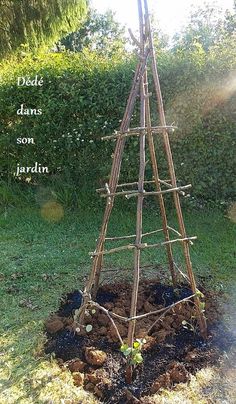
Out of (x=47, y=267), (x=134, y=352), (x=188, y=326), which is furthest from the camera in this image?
(x=47, y=267)

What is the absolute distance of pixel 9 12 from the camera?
5660mm

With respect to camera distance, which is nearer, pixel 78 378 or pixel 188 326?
pixel 78 378

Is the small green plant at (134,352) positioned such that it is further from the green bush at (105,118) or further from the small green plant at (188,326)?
the green bush at (105,118)

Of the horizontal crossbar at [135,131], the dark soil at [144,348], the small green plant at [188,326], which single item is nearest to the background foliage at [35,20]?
the horizontal crossbar at [135,131]

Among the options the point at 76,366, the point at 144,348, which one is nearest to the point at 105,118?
the point at 144,348

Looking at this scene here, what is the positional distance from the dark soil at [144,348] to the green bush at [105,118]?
2.13 metres

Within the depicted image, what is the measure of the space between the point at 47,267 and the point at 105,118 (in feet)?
6.92

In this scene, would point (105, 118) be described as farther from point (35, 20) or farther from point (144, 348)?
point (144, 348)

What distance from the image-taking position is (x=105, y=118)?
4.93m

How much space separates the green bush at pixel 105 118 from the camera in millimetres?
4668

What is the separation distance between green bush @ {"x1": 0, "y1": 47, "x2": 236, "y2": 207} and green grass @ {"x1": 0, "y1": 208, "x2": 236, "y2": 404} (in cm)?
52

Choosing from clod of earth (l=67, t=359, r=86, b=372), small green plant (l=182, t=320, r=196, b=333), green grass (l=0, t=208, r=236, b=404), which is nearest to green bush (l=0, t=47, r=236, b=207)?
green grass (l=0, t=208, r=236, b=404)

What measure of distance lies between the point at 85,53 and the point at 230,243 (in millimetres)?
3175

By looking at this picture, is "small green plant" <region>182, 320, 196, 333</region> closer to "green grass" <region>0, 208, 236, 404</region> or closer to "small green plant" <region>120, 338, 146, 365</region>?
→ "small green plant" <region>120, 338, 146, 365</region>
